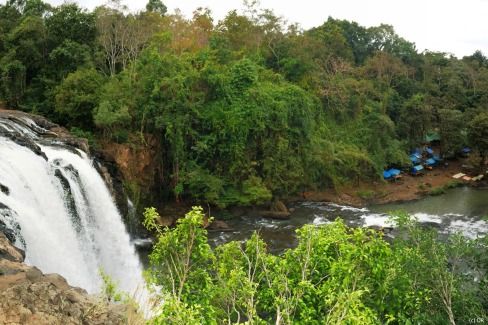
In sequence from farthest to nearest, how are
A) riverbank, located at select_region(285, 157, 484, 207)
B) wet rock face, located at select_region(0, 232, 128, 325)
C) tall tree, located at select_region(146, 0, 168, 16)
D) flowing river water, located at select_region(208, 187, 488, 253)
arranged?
1. tall tree, located at select_region(146, 0, 168, 16)
2. riverbank, located at select_region(285, 157, 484, 207)
3. flowing river water, located at select_region(208, 187, 488, 253)
4. wet rock face, located at select_region(0, 232, 128, 325)

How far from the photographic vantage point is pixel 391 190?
2730 cm

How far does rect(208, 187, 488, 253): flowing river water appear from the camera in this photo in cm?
1912

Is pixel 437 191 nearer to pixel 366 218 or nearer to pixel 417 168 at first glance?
pixel 417 168

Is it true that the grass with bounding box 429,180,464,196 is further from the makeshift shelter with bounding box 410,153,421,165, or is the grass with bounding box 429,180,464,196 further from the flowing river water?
the makeshift shelter with bounding box 410,153,421,165

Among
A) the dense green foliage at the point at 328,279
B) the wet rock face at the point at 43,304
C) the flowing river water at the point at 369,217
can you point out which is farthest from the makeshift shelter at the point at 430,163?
the wet rock face at the point at 43,304

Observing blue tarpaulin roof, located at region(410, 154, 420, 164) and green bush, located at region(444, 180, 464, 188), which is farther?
blue tarpaulin roof, located at region(410, 154, 420, 164)

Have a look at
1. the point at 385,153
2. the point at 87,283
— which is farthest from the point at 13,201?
the point at 385,153

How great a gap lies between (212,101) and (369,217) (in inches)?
393

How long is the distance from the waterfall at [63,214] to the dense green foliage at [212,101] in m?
4.03

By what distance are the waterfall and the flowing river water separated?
16.8ft

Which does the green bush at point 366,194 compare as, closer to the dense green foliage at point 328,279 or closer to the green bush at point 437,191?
the green bush at point 437,191

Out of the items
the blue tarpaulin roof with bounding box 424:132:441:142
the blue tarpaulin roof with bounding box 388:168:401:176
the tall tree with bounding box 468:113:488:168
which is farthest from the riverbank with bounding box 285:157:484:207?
the blue tarpaulin roof with bounding box 424:132:441:142

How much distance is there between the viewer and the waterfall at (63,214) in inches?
424

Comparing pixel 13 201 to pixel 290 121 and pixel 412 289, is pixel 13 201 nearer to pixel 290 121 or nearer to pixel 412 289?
pixel 412 289
